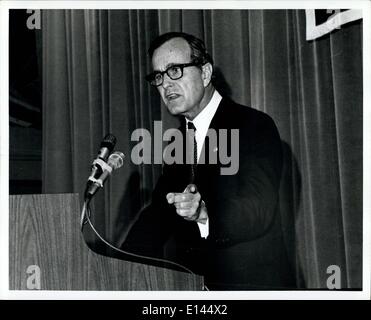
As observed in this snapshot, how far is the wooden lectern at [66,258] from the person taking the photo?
200 cm

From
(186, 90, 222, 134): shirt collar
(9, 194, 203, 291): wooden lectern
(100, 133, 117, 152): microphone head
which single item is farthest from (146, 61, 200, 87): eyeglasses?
(9, 194, 203, 291): wooden lectern

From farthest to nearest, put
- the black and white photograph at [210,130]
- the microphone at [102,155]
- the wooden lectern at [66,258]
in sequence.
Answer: the black and white photograph at [210,130] → the microphone at [102,155] → the wooden lectern at [66,258]

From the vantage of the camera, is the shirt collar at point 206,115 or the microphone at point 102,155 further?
the shirt collar at point 206,115

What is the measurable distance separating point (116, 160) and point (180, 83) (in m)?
0.45

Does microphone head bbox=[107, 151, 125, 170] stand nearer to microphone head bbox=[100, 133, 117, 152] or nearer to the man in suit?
microphone head bbox=[100, 133, 117, 152]

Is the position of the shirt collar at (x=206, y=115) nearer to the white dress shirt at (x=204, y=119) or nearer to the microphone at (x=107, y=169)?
the white dress shirt at (x=204, y=119)

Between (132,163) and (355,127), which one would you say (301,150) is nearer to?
(355,127)

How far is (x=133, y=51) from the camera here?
99.9 inches

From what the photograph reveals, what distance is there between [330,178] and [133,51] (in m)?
1.06

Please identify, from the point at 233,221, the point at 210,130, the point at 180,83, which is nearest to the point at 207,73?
the point at 180,83

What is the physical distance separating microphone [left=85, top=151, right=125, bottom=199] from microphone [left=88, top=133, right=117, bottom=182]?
0.02 meters

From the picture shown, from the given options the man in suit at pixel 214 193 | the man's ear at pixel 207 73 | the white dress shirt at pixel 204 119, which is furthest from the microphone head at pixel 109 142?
the man's ear at pixel 207 73

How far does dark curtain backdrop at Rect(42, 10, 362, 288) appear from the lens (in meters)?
2.49
